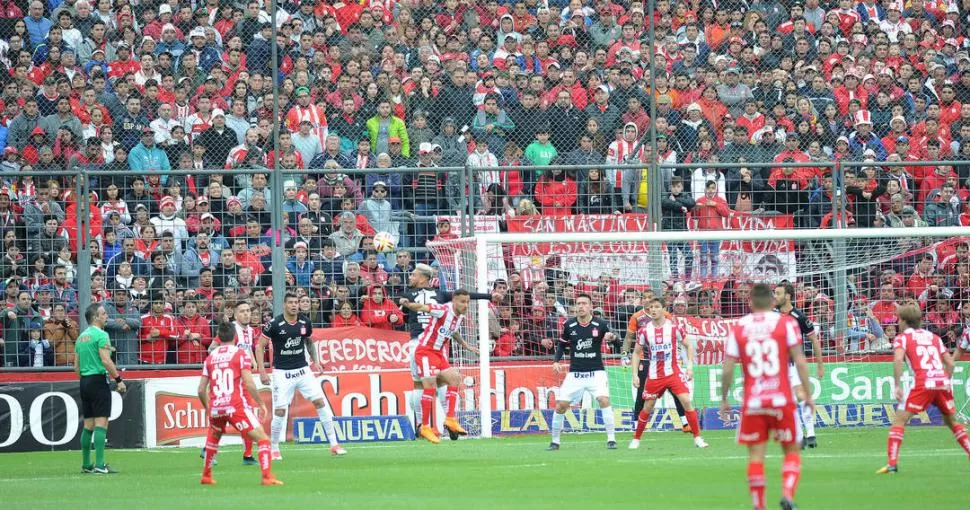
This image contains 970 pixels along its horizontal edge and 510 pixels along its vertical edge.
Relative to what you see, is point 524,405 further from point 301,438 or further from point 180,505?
point 180,505

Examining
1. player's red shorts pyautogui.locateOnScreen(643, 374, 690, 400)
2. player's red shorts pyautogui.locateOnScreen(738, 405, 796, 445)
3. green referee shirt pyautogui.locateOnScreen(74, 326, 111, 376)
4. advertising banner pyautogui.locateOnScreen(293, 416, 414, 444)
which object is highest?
green referee shirt pyautogui.locateOnScreen(74, 326, 111, 376)

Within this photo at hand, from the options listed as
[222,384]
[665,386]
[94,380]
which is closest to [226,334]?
[222,384]

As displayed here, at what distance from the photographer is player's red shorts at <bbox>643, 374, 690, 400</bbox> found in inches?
720

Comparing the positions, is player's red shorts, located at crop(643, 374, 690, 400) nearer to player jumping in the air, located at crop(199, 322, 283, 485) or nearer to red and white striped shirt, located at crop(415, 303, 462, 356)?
red and white striped shirt, located at crop(415, 303, 462, 356)

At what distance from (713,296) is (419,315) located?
16.7 ft

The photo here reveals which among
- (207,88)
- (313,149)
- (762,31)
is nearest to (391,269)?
(313,149)

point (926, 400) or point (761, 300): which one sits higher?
point (761, 300)

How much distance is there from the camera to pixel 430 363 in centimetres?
1889

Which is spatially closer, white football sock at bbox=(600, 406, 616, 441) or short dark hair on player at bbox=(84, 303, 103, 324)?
short dark hair on player at bbox=(84, 303, 103, 324)

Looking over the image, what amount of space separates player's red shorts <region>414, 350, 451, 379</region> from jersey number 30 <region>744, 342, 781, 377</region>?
8.62 metres

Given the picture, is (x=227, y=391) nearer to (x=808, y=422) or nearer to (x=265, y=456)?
(x=265, y=456)

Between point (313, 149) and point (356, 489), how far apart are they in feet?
31.5

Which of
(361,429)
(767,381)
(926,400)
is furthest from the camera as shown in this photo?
(361,429)

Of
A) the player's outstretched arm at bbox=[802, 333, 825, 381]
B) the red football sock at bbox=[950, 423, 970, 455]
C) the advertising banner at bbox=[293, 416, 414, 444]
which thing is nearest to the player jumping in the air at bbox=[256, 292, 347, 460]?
the advertising banner at bbox=[293, 416, 414, 444]
